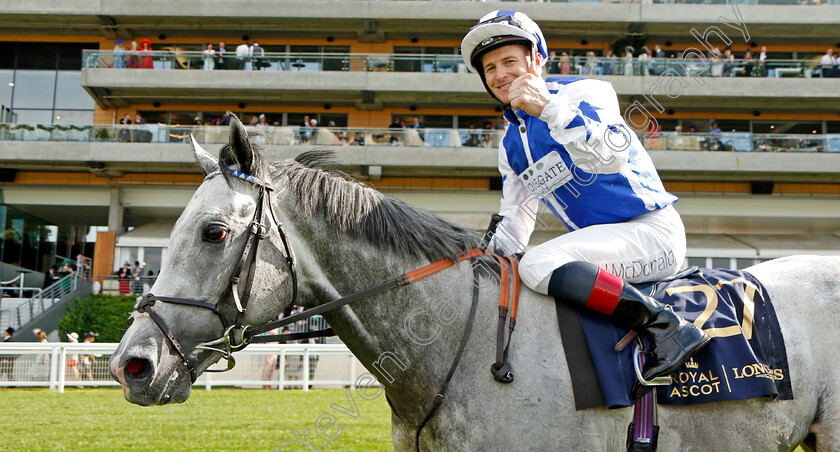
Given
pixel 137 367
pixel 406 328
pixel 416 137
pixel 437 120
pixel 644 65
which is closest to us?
pixel 137 367

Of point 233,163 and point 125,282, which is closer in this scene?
point 233,163

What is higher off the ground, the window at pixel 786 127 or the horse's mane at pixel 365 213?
the window at pixel 786 127

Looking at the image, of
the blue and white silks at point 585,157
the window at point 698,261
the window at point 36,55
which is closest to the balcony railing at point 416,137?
the window at point 36,55

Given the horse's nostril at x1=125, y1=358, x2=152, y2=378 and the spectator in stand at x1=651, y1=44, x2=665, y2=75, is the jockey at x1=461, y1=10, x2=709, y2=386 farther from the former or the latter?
the spectator in stand at x1=651, y1=44, x2=665, y2=75

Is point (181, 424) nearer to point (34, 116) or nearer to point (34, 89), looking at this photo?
point (34, 116)

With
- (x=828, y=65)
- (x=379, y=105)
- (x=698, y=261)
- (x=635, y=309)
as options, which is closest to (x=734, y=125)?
(x=828, y=65)

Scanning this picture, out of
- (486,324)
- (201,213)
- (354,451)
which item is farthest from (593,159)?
(354,451)

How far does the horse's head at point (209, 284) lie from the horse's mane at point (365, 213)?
0.53ft

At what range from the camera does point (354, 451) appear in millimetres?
6562

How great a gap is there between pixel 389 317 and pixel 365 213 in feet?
1.35

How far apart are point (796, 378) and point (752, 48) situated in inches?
1156

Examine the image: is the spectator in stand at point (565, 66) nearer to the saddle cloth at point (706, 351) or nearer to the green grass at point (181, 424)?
the green grass at point (181, 424)

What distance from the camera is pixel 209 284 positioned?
2350 millimetres

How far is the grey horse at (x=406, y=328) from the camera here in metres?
2.34
